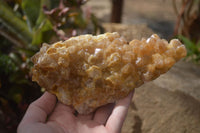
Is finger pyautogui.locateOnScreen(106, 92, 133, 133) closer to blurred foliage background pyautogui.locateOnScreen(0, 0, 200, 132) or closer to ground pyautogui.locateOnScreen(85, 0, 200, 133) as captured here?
ground pyautogui.locateOnScreen(85, 0, 200, 133)

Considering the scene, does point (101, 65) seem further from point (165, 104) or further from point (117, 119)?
point (165, 104)

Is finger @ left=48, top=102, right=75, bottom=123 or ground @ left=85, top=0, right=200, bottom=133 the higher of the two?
finger @ left=48, top=102, right=75, bottom=123

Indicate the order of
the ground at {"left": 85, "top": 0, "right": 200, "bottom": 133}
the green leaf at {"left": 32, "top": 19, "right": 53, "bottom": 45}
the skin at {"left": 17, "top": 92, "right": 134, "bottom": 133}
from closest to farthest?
the skin at {"left": 17, "top": 92, "right": 134, "bottom": 133} < the ground at {"left": 85, "top": 0, "right": 200, "bottom": 133} < the green leaf at {"left": 32, "top": 19, "right": 53, "bottom": 45}

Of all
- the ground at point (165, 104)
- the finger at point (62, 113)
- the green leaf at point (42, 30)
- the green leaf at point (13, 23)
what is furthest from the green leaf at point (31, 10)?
the finger at point (62, 113)

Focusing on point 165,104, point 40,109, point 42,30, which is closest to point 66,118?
point 40,109

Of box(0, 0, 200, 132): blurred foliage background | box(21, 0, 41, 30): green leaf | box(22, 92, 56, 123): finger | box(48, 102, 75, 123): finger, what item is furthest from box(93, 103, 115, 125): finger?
box(21, 0, 41, 30): green leaf

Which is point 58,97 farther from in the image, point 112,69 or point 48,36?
point 48,36

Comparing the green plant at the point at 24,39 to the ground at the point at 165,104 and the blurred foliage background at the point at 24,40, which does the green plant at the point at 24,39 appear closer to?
the blurred foliage background at the point at 24,40
